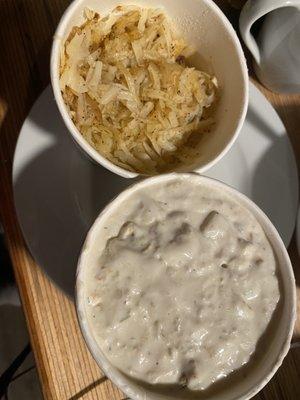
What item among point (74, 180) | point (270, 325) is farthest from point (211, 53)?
point (270, 325)

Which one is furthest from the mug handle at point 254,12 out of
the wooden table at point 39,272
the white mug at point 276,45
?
the wooden table at point 39,272

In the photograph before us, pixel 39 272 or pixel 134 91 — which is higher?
pixel 134 91

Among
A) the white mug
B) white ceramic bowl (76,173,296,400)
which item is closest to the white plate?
the white mug

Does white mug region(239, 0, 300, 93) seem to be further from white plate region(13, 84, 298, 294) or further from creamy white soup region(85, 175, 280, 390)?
creamy white soup region(85, 175, 280, 390)

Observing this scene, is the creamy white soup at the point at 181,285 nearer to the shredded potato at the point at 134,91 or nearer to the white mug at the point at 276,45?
the shredded potato at the point at 134,91

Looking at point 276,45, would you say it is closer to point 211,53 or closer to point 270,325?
point 211,53

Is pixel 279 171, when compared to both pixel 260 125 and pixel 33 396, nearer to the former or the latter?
pixel 260 125
